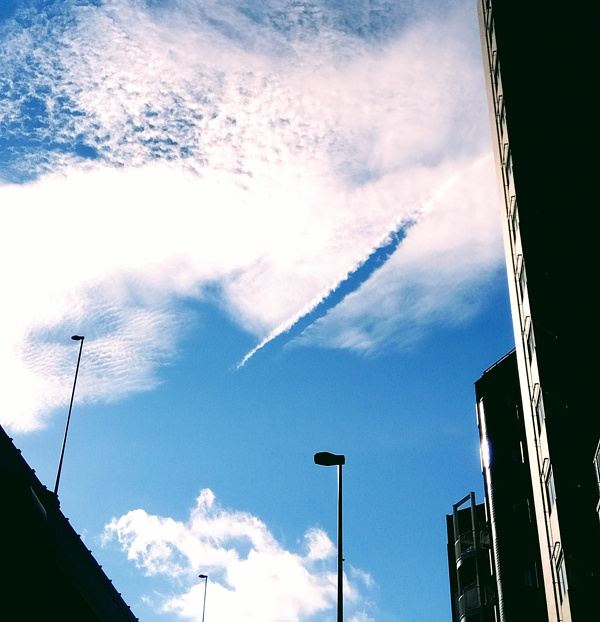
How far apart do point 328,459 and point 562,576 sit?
13.5m

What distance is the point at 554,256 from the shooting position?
39.6 metres

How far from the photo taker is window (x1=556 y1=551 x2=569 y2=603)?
31188 mm

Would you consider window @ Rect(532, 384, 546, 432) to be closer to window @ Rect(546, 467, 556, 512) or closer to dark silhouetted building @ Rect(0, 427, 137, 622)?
window @ Rect(546, 467, 556, 512)

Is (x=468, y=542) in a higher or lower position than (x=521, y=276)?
lower

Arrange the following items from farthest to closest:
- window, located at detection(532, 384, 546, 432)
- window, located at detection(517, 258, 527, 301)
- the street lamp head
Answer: window, located at detection(517, 258, 527, 301) < window, located at detection(532, 384, 546, 432) < the street lamp head

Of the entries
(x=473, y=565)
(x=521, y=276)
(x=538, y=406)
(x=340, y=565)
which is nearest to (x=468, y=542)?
(x=473, y=565)

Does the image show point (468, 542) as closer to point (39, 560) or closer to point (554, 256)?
point (554, 256)

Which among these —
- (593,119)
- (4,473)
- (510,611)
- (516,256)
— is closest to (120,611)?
(4,473)

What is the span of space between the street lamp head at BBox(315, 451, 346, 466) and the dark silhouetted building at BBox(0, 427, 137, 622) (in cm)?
891

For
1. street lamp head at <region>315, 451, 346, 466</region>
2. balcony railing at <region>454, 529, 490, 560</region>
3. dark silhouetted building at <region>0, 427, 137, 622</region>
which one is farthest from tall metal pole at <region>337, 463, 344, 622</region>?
balcony railing at <region>454, 529, 490, 560</region>

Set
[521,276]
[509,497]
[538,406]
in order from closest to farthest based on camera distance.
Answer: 1. [538,406]
2. [521,276]
3. [509,497]

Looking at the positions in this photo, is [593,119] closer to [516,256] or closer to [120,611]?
[516,256]

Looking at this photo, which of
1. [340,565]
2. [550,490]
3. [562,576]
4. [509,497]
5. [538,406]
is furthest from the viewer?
[509,497]

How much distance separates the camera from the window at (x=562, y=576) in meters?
31.2
